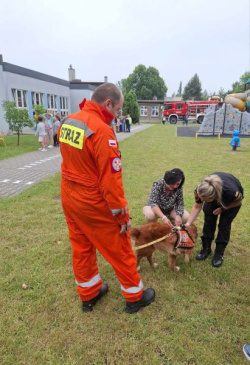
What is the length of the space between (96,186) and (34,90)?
75.0 ft

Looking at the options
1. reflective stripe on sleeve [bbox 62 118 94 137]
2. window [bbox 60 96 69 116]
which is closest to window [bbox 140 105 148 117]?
window [bbox 60 96 69 116]

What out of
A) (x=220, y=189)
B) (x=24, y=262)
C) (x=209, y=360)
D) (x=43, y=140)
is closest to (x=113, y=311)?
(x=209, y=360)

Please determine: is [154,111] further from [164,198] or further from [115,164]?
[115,164]

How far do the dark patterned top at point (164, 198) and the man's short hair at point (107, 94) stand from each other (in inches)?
73.9

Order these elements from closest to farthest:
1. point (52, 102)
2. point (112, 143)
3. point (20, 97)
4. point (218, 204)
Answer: point (112, 143), point (218, 204), point (20, 97), point (52, 102)

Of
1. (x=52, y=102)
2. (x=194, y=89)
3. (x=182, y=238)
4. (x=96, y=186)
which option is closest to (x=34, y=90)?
(x=52, y=102)

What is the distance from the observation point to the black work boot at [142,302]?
248 centimetres

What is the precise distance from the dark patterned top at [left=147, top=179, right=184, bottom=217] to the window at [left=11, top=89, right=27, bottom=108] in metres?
19.5

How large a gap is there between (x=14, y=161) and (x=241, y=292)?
9.04 meters

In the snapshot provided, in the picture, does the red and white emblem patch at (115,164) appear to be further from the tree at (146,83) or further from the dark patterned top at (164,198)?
the tree at (146,83)

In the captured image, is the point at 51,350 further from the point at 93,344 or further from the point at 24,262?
the point at 24,262

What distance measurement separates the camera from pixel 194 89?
256 feet

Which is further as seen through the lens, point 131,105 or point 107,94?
point 131,105

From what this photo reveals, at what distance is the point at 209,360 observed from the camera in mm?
2043
